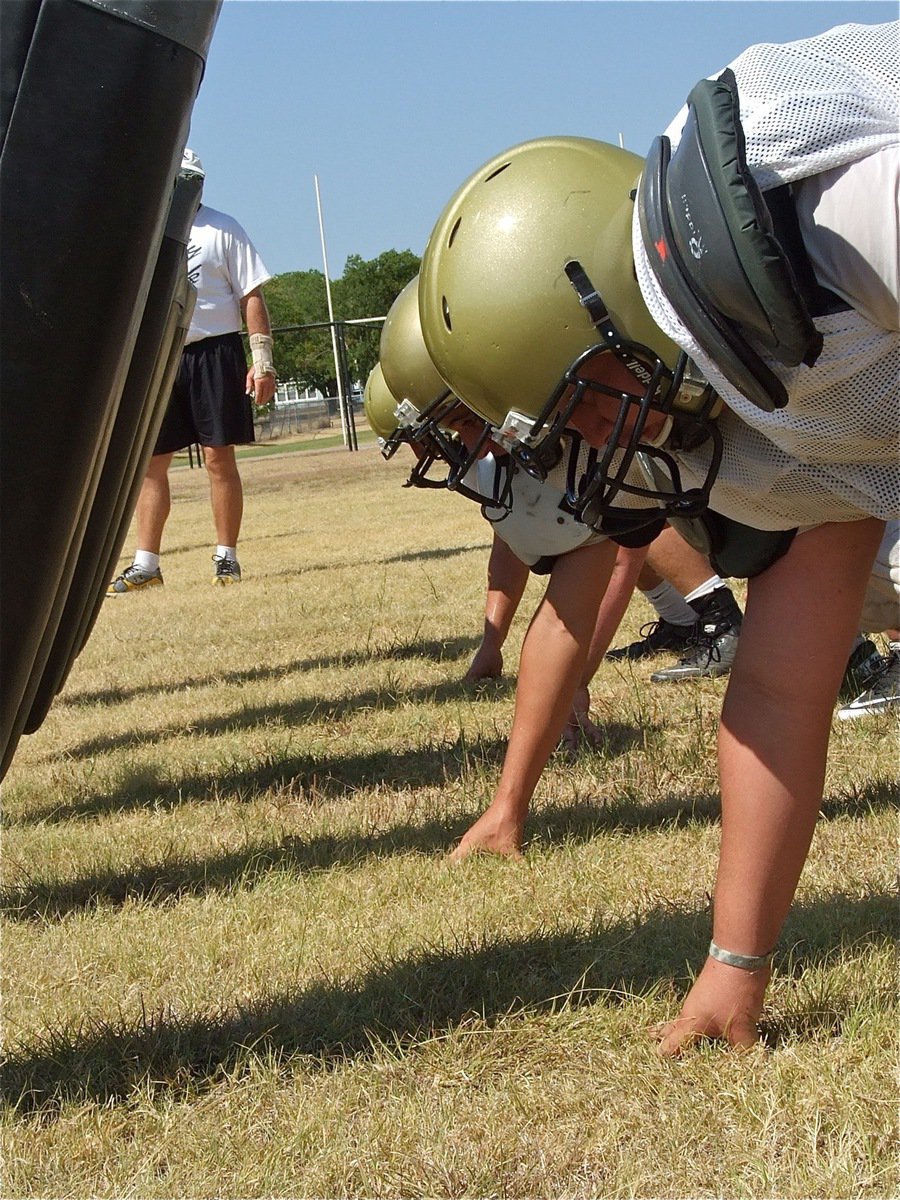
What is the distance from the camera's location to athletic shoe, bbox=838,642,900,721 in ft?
14.4

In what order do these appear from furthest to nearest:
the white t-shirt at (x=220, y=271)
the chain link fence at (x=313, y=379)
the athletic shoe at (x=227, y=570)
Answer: the chain link fence at (x=313, y=379) < the athletic shoe at (x=227, y=570) < the white t-shirt at (x=220, y=271)

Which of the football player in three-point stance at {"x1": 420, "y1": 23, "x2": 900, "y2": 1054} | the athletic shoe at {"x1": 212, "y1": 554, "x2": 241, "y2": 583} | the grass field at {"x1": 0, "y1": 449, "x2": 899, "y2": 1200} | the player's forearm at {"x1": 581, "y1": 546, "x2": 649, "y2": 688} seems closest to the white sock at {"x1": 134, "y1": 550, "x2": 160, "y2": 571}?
the athletic shoe at {"x1": 212, "y1": 554, "x2": 241, "y2": 583}

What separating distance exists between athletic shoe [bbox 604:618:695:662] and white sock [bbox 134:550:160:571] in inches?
152

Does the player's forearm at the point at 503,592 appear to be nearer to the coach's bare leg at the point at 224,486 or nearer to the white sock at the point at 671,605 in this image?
the white sock at the point at 671,605

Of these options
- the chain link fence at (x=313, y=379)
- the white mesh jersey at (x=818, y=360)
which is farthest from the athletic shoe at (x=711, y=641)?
the chain link fence at (x=313, y=379)

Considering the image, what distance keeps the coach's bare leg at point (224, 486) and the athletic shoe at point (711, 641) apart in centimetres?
354

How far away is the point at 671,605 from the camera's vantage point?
5852 millimetres

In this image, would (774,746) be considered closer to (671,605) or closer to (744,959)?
(744,959)

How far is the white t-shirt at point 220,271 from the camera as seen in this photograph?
8.14 meters

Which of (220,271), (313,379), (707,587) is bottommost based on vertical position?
(707,587)

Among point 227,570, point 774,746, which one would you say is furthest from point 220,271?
point 774,746

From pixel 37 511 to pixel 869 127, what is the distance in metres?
1.26

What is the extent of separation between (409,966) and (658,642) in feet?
11.1

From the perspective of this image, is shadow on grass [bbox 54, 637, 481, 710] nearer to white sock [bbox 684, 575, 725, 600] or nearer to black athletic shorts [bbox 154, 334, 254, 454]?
white sock [bbox 684, 575, 725, 600]
